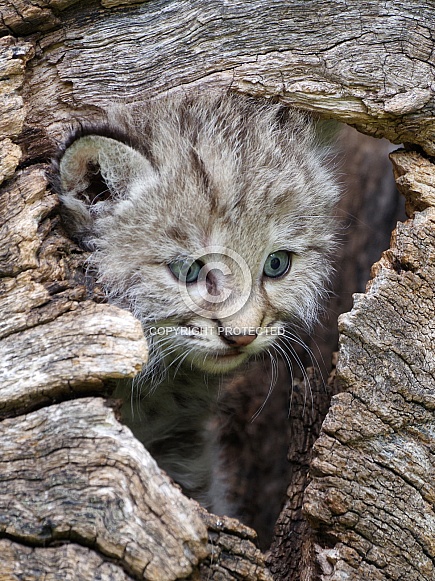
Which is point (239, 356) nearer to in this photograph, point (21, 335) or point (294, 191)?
point (294, 191)

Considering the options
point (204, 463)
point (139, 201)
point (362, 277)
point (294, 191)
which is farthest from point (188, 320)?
point (362, 277)

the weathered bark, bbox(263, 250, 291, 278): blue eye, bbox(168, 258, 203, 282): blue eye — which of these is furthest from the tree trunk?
bbox(263, 250, 291, 278): blue eye

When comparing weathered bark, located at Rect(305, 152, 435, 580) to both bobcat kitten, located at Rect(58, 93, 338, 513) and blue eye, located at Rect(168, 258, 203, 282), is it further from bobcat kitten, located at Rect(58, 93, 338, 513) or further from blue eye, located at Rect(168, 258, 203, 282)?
blue eye, located at Rect(168, 258, 203, 282)

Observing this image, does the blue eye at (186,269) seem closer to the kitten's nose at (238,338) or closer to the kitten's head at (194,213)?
the kitten's head at (194,213)

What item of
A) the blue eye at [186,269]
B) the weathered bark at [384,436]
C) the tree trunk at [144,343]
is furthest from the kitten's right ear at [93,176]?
the weathered bark at [384,436]

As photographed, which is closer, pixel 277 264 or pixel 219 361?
pixel 219 361

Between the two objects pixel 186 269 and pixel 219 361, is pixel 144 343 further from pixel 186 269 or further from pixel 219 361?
pixel 219 361

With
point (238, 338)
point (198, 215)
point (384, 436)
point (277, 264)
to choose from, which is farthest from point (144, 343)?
point (277, 264)
